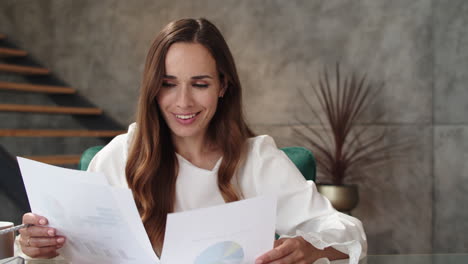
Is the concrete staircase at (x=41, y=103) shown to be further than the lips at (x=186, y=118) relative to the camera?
Yes

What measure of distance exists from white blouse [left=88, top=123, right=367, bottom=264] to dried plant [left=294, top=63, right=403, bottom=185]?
5.91ft

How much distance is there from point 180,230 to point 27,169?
407 millimetres

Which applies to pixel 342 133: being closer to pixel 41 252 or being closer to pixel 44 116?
pixel 41 252

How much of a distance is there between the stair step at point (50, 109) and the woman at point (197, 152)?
2.19 metres

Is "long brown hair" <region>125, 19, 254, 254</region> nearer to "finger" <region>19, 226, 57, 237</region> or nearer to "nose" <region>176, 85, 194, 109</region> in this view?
"nose" <region>176, 85, 194, 109</region>

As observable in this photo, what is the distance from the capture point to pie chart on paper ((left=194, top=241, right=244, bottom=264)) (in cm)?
87

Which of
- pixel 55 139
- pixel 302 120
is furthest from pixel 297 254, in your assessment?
pixel 55 139

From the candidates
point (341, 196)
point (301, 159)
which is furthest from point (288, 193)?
point (341, 196)

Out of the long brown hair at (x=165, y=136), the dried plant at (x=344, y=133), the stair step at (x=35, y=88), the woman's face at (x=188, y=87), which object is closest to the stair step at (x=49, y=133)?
the stair step at (x=35, y=88)

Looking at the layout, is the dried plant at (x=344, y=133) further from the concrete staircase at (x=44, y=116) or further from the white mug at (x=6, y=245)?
the white mug at (x=6, y=245)

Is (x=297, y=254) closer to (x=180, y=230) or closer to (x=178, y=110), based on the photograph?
(x=180, y=230)

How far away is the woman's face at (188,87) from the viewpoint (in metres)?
1.43

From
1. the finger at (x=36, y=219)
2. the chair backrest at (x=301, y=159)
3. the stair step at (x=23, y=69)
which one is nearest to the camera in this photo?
the finger at (x=36, y=219)

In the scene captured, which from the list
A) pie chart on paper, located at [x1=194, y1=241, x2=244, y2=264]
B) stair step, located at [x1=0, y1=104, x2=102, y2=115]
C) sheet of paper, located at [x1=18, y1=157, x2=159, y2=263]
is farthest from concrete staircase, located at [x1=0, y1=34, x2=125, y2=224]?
pie chart on paper, located at [x1=194, y1=241, x2=244, y2=264]
